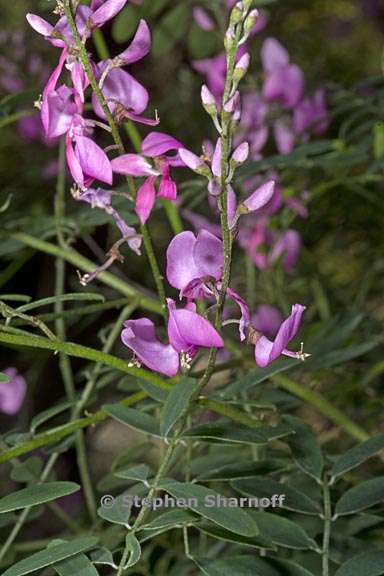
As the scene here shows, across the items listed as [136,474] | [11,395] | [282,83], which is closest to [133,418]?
[136,474]

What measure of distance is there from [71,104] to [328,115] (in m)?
0.48

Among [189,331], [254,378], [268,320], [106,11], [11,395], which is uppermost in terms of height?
[106,11]

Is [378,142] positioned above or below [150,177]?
below

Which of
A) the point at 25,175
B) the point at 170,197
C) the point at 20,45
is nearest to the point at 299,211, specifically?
the point at 170,197

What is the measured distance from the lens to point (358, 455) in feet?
1.72

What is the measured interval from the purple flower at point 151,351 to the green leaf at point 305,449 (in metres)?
0.11

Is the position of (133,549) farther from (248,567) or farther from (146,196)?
(146,196)

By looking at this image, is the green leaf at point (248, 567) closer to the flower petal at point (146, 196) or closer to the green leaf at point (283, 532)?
the green leaf at point (283, 532)

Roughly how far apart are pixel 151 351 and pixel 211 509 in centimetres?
8

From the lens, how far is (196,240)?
0.47 metres

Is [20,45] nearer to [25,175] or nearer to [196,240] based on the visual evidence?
[25,175]

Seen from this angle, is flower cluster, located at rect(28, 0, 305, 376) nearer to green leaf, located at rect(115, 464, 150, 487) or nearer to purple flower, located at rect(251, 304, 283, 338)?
green leaf, located at rect(115, 464, 150, 487)

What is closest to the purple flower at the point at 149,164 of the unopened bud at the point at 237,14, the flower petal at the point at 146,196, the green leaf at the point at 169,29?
the flower petal at the point at 146,196

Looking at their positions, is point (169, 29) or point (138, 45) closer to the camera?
point (138, 45)
